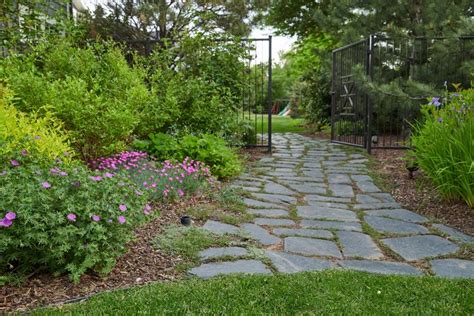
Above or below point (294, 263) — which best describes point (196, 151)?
above

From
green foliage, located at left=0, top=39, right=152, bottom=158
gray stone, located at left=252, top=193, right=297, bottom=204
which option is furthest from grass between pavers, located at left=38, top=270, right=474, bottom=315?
green foliage, located at left=0, top=39, right=152, bottom=158

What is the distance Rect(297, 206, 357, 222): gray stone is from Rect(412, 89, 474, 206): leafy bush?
877 mm

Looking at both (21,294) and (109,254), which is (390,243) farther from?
(21,294)

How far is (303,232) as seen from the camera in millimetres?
3164

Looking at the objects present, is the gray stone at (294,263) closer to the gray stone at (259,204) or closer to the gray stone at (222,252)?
the gray stone at (222,252)

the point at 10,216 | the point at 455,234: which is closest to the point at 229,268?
the point at 10,216

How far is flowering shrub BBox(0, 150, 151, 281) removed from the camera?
2082 mm

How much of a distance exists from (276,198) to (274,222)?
32.0 inches

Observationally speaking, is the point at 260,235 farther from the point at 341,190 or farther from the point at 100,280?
the point at 341,190

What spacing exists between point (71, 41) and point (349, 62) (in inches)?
209

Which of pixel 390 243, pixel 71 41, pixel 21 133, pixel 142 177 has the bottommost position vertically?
pixel 390 243

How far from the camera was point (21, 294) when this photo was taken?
80.7 inches

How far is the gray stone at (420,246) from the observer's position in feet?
9.05

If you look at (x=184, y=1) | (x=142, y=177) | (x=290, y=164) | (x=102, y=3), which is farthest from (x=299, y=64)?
(x=142, y=177)
